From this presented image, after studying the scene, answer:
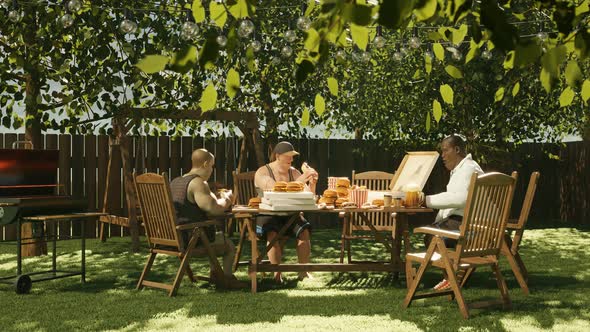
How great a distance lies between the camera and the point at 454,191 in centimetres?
600

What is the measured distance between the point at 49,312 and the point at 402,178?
3177mm

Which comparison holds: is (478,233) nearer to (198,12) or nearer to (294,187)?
(294,187)

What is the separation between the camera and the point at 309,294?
625 centimetres

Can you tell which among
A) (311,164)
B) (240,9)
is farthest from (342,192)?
(311,164)

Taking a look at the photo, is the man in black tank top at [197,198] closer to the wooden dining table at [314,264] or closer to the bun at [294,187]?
the wooden dining table at [314,264]

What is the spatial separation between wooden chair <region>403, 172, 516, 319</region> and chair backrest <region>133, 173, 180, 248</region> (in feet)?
6.04

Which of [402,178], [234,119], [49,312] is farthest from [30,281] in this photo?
[234,119]

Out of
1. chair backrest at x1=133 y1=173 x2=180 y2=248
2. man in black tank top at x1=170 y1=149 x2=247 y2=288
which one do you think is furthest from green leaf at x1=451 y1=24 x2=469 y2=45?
man in black tank top at x1=170 y1=149 x2=247 y2=288

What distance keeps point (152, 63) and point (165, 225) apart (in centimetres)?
454

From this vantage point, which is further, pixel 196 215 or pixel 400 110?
pixel 400 110

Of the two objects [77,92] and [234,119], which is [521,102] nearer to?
[234,119]

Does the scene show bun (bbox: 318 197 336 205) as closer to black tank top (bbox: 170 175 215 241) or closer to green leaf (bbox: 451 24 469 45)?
black tank top (bbox: 170 175 215 241)

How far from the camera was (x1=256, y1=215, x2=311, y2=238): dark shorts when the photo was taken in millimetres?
6934

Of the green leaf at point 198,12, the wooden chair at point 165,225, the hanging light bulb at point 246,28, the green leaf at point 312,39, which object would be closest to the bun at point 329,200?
the wooden chair at point 165,225
